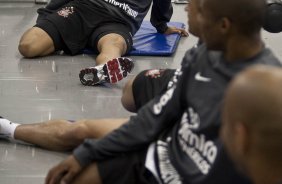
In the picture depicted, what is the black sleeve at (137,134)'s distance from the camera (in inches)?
63.3

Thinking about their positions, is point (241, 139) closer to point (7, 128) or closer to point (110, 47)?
point (7, 128)

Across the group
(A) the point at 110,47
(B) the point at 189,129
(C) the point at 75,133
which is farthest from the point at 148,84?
(A) the point at 110,47

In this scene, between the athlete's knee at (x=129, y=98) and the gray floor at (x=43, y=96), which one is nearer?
the gray floor at (x=43, y=96)

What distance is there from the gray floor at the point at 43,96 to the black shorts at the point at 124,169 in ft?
1.58

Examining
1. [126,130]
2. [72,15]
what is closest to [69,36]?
[72,15]

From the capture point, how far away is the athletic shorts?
337 cm

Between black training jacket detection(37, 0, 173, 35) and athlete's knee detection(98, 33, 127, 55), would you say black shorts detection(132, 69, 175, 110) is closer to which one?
athlete's knee detection(98, 33, 127, 55)

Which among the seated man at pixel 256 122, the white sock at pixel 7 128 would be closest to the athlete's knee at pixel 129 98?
the white sock at pixel 7 128

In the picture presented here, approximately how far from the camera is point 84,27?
3.41 m

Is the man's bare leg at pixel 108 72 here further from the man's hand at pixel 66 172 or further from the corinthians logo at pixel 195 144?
the corinthians logo at pixel 195 144

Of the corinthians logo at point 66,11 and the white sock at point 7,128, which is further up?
the white sock at point 7,128

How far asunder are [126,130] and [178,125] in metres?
0.16

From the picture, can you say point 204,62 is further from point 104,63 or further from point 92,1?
point 92,1

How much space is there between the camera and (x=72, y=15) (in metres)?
3.43
